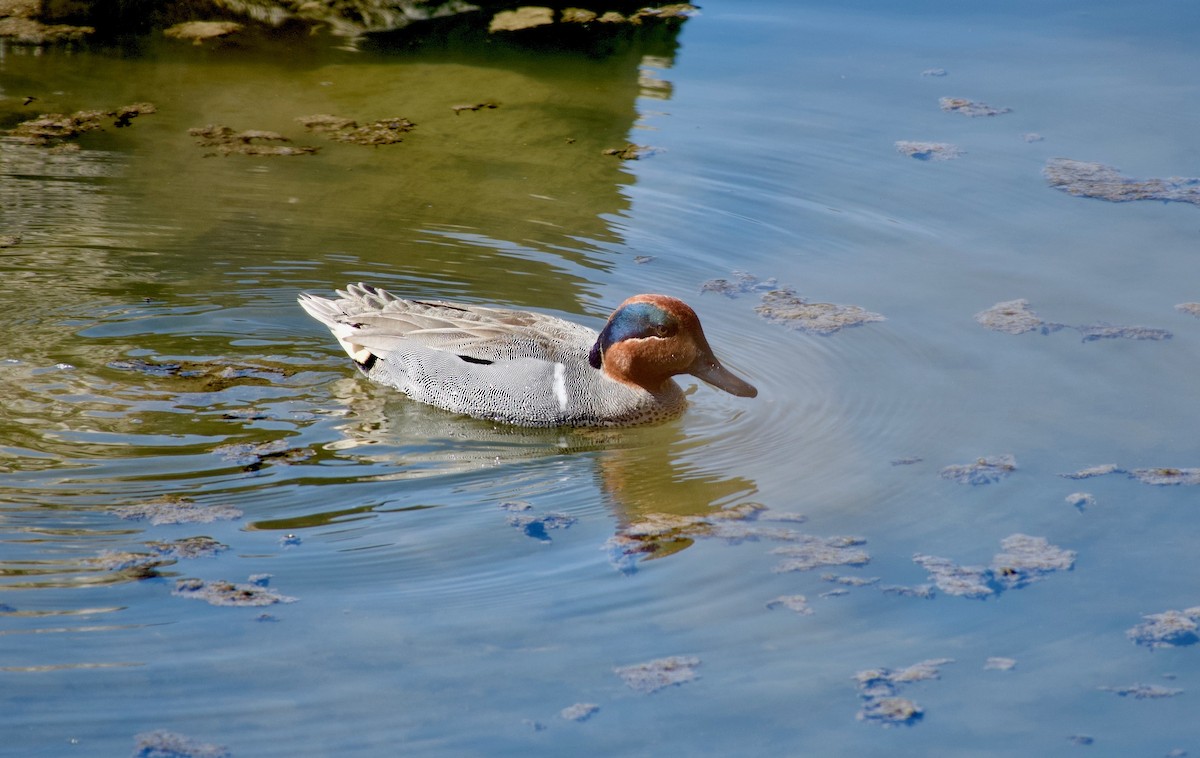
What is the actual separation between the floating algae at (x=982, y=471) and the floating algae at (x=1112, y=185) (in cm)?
368

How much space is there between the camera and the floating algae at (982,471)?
22.0 feet

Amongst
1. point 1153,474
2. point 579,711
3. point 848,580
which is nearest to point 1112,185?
point 1153,474

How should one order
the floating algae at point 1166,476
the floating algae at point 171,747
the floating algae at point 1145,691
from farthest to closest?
the floating algae at point 1166,476 < the floating algae at point 1145,691 < the floating algae at point 171,747

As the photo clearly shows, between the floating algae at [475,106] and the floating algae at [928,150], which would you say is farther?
the floating algae at [475,106]

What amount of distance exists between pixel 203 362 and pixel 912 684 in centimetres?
442

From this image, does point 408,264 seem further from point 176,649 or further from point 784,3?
point 784,3

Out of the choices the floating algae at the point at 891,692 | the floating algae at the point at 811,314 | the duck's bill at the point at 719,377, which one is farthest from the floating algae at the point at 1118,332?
the floating algae at the point at 891,692

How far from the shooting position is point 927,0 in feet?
45.7

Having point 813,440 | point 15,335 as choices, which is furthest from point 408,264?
point 813,440

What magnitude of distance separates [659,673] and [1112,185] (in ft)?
20.7

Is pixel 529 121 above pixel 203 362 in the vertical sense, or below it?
above

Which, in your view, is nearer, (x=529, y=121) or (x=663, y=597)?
(x=663, y=597)

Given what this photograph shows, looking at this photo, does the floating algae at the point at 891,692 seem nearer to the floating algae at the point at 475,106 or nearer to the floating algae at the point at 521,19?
the floating algae at the point at 475,106

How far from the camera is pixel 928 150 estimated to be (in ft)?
34.7
